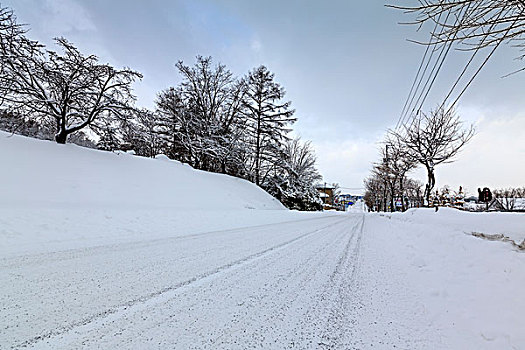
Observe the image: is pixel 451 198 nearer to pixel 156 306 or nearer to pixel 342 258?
pixel 342 258

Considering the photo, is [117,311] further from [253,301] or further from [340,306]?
[340,306]

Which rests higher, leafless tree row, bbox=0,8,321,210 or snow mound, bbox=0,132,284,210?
leafless tree row, bbox=0,8,321,210

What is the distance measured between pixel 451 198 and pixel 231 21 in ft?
65.9

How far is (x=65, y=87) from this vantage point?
841 cm

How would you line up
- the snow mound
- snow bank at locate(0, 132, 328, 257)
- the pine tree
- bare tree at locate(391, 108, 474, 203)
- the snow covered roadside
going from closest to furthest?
the snow covered roadside, snow bank at locate(0, 132, 328, 257), the snow mound, bare tree at locate(391, 108, 474, 203), the pine tree

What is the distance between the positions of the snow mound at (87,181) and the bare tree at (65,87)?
44.9 inches

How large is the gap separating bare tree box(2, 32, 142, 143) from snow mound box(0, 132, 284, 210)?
1140 millimetres

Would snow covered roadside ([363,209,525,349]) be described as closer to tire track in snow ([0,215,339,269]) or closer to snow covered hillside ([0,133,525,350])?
snow covered hillside ([0,133,525,350])

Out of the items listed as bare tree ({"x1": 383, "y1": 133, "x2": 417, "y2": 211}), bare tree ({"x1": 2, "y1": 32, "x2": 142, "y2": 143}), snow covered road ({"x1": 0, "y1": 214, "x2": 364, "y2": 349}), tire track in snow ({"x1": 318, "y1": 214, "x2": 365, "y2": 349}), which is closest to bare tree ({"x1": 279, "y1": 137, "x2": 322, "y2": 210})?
bare tree ({"x1": 383, "y1": 133, "x2": 417, "y2": 211})

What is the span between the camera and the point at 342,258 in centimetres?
361

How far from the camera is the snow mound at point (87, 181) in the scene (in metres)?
5.65

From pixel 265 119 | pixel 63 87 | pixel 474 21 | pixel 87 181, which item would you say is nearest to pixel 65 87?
pixel 63 87

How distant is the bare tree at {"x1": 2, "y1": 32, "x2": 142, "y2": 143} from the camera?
737 centimetres

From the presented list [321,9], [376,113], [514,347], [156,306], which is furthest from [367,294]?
[376,113]
